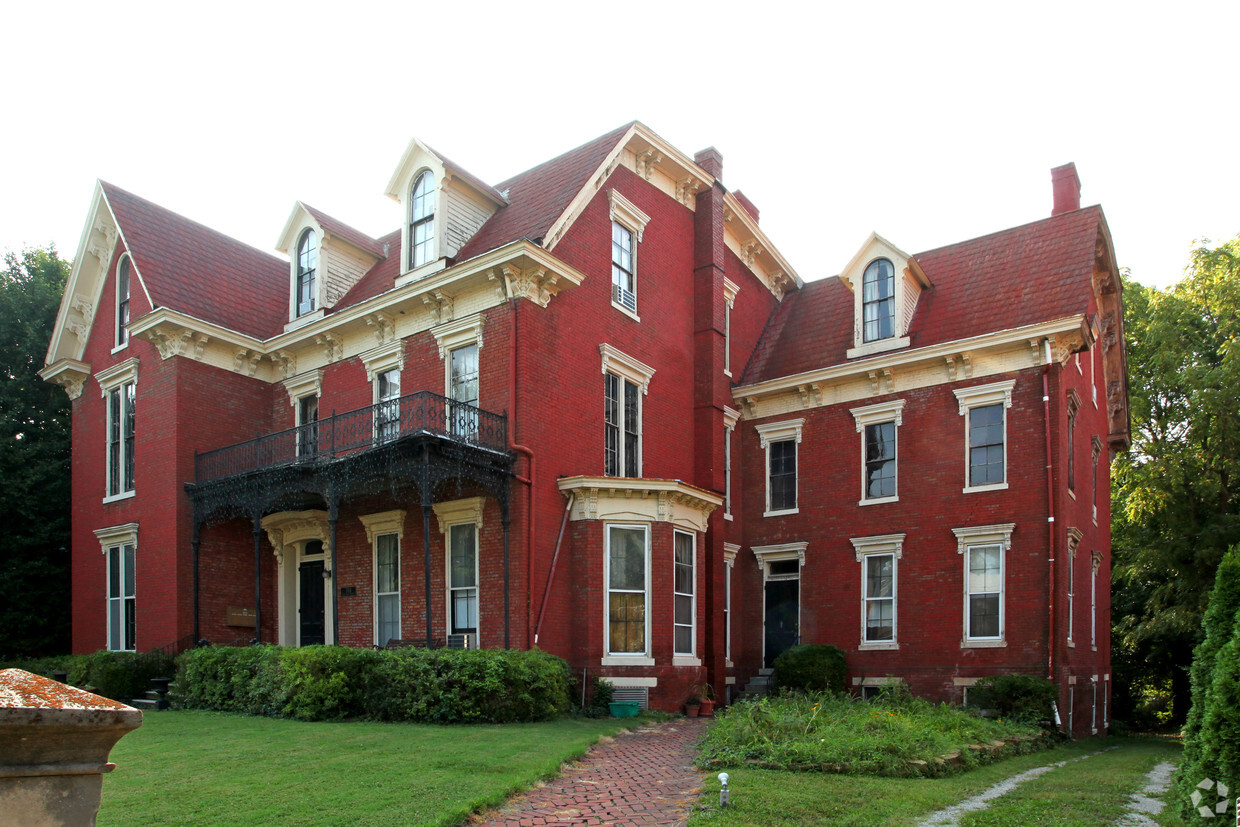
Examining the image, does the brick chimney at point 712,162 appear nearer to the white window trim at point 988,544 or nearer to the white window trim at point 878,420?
the white window trim at point 878,420

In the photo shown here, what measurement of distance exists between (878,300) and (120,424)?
57.2ft

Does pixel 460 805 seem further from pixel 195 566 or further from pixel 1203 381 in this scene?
pixel 1203 381

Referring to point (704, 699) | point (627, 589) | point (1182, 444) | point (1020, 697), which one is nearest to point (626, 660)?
point (627, 589)

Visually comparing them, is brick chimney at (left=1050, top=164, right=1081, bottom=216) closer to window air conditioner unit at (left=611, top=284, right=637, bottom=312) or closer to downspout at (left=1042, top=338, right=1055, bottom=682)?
downspout at (left=1042, top=338, right=1055, bottom=682)

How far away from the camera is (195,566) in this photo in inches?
806

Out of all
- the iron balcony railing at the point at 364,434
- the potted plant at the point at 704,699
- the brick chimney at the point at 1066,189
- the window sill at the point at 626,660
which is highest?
the brick chimney at the point at 1066,189

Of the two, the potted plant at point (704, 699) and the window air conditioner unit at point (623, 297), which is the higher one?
the window air conditioner unit at point (623, 297)

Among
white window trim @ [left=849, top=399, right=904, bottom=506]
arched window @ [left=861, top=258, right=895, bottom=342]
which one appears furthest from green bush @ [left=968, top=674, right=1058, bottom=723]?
arched window @ [left=861, top=258, right=895, bottom=342]

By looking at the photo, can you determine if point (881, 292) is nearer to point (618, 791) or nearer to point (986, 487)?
point (986, 487)

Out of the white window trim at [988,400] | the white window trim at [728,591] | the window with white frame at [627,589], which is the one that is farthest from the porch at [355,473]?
the white window trim at [988,400]

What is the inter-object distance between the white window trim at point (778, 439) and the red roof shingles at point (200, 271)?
11.5 m

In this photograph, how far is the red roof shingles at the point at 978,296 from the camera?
20.4 meters

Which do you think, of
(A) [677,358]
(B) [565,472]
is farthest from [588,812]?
(A) [677,358]

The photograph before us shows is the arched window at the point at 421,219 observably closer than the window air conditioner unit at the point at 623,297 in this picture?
Yes
